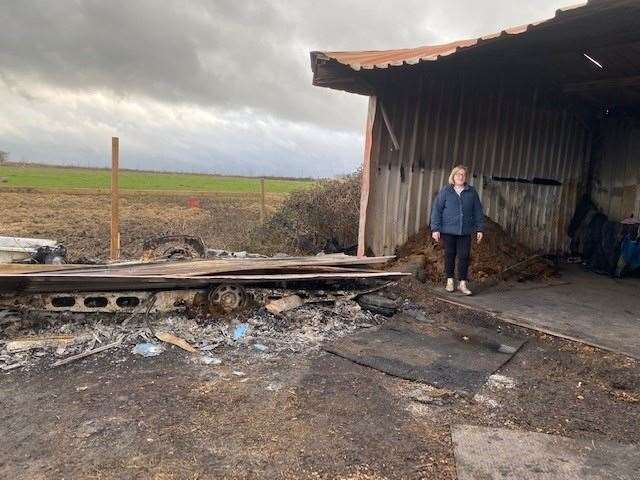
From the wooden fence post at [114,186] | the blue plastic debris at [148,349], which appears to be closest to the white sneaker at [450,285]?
the blue plastic debris at [148,349]

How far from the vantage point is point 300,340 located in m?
4.93

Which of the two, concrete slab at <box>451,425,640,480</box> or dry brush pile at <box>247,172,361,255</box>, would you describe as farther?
dry brush pile at <box>247,172,361,255</box>

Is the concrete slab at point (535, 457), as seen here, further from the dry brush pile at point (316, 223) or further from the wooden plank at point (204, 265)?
the dry brush pile at point (316, 223)

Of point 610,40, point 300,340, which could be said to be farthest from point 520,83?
point 300,340

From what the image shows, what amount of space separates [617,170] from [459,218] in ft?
18.6

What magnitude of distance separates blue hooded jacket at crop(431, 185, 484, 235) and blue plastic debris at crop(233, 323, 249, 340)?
2.86 metres

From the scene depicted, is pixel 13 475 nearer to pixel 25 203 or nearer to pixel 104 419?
pixel 104 419

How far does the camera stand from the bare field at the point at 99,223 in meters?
11.7

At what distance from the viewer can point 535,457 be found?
9.67 feet

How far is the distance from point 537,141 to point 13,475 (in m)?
9.22

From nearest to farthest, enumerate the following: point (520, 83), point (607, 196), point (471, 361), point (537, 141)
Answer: point (471, 361), point (520, 83), point (537, 141), point (607, 196)

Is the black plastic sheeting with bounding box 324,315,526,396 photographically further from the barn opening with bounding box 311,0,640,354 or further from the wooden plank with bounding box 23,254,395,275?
the barn opening with bounding box 311,0,640,354

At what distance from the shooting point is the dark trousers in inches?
253

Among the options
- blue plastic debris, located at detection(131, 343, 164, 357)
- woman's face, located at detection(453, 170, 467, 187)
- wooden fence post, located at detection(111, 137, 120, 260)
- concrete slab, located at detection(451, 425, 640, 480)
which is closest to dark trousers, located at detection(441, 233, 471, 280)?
woman's face, located at detection(453, 170, 467, 187)
